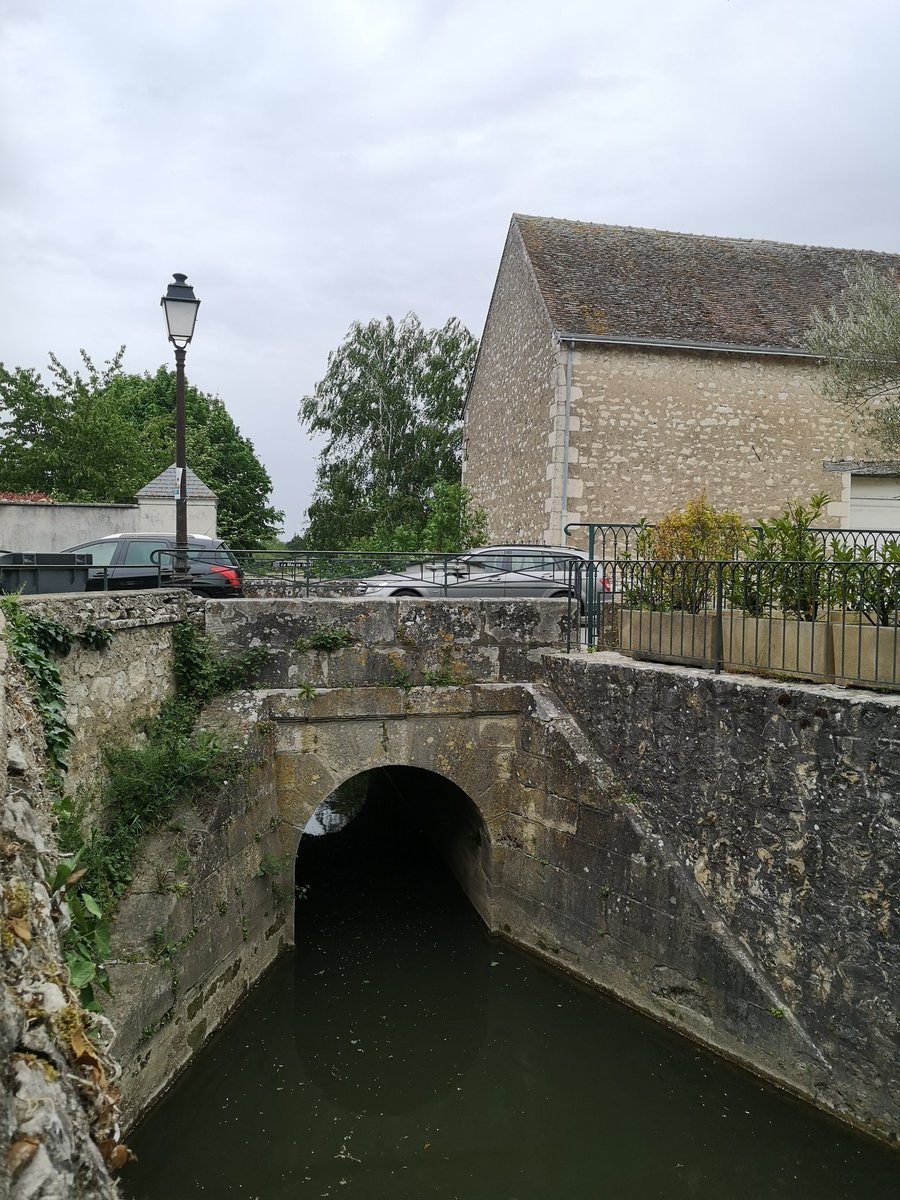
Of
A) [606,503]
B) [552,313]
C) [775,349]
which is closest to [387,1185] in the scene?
[606,503]

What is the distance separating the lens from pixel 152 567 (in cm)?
1027

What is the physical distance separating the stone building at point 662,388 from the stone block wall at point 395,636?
25.5ft

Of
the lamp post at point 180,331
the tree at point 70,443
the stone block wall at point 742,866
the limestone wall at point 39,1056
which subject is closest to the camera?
the limestone wall at point 39,1056

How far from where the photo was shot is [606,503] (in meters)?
16.9

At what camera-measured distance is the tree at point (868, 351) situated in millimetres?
14406

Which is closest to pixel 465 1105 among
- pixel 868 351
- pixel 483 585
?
pixel 483 585

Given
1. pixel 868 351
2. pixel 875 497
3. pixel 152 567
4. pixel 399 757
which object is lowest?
pixel 399 757

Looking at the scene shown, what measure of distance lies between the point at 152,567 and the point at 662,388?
10.9m

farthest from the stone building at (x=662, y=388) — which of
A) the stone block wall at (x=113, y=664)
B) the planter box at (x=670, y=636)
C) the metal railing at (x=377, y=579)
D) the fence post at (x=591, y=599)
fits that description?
the stone block wall at (x=113, y=664)

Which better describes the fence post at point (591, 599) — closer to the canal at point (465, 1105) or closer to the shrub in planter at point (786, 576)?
the shrub in planter at point (786, 576)

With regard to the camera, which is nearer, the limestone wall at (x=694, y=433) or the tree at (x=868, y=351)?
the tree at (x=868, y=351)

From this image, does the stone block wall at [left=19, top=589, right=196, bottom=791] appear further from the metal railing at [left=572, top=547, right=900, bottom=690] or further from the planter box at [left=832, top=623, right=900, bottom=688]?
the planter box at [left=832, top=623, right=900, bottom=688]

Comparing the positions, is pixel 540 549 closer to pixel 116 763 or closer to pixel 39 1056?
pixel 116 763

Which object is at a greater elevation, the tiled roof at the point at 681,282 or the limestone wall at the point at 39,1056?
the tiled roof at the point at 681,282
